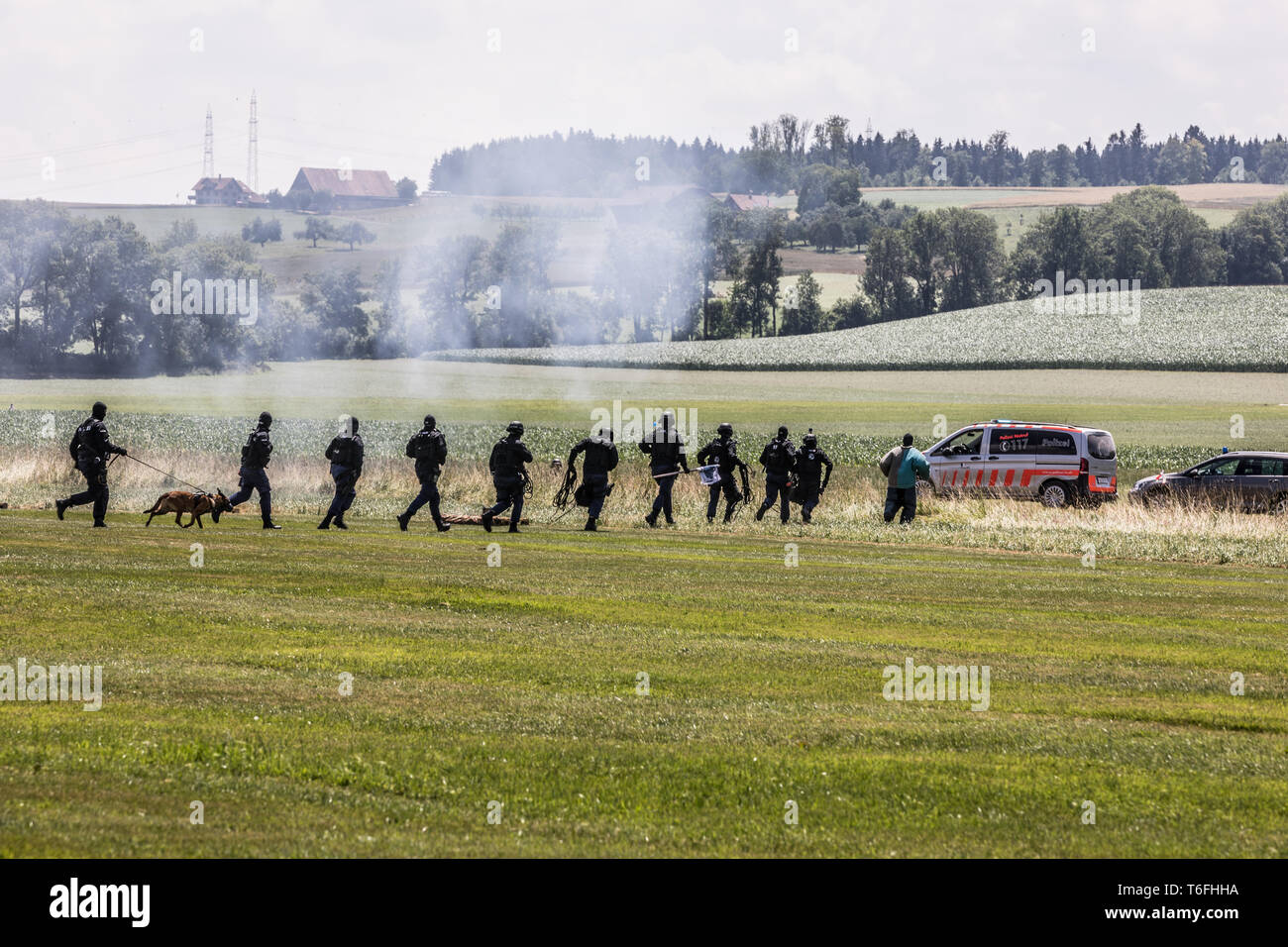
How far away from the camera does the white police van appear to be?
99.2 ft

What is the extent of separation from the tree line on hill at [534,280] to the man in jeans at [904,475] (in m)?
41.1

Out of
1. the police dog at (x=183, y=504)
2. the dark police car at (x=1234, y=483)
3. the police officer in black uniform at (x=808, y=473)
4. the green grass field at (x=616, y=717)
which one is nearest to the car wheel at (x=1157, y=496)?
the dark police car at (x=1234, y=483)

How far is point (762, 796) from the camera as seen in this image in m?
7.83

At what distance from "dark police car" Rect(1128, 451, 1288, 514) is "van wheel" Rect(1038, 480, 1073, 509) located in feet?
5.59

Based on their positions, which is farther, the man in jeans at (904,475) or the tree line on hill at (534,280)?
the tree line on hill at (534,280)

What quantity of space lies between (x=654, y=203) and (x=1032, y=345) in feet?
114

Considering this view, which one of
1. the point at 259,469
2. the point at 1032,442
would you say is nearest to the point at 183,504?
the point at 259,469

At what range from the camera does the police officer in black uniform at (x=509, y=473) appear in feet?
75.6

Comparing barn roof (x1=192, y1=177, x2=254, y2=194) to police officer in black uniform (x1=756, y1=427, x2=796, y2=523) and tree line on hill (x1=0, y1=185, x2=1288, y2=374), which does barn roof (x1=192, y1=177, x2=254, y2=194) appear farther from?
police officer in black uniform (x1=756, y1=427, x2=796, y2=523)

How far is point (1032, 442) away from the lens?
101ft

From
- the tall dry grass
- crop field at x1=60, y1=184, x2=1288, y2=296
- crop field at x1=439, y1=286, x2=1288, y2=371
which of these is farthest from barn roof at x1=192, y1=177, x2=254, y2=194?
the tall dry grass

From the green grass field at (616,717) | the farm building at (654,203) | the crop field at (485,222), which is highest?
the crop field at (485,222)

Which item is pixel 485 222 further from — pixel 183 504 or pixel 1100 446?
pixel 183 504

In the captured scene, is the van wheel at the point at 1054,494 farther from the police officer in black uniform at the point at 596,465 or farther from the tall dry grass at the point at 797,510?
the police officer in black uniform at the point at 596,465
